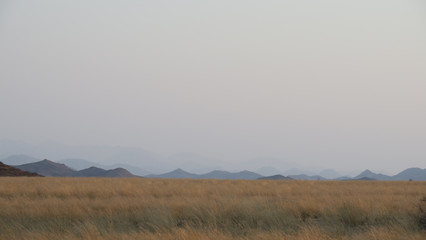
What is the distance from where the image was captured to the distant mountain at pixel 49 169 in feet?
379

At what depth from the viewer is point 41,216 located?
39.3ft

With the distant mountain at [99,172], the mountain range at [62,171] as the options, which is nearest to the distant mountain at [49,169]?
the mountain range at [62,171]

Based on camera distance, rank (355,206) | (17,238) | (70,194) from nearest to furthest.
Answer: (17,238), (355,206), (70,194)

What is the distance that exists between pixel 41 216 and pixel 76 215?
3.22 ft

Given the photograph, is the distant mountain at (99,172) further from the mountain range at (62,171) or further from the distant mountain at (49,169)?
the distant mountain at (49,169)

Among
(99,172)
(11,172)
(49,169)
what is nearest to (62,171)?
(49,169)

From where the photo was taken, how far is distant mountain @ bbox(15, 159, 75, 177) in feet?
379

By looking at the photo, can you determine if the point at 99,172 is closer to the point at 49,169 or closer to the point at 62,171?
the point at 62,171

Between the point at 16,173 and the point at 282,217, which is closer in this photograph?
the point at 282,217

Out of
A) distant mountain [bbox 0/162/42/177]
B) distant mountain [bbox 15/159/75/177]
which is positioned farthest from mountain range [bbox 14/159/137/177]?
distant mountain [bbox 0/162/42/177]

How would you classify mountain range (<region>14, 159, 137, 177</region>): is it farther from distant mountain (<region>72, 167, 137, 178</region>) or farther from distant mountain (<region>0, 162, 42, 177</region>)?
distant mountain (<region>0, 162, 42, 177</region>)

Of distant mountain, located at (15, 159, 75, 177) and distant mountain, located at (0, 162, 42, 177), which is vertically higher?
distant mountain, located at (15, 159, 75, 177)

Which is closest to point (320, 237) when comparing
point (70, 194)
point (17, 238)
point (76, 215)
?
point (17, 238)

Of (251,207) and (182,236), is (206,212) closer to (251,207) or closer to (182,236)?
(251,207)
